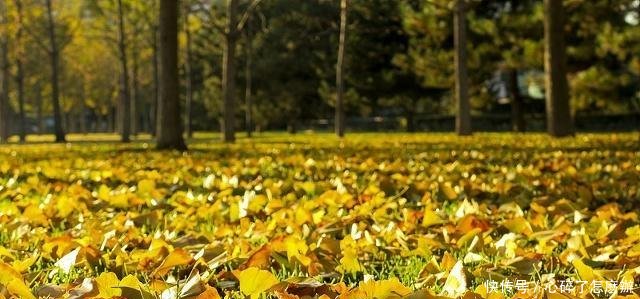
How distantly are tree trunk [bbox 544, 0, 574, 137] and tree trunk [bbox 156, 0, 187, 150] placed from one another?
8418 mm

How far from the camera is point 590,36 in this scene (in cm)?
2322

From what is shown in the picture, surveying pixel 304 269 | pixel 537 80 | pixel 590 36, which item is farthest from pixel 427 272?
pixel 537 80

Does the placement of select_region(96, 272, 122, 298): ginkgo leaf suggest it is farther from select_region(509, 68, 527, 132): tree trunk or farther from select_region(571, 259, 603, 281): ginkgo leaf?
select_region(509, 68, 527, 132): tree trunk

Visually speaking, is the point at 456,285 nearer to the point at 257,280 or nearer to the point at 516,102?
the point at 257,280

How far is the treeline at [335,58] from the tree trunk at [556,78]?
0.03m

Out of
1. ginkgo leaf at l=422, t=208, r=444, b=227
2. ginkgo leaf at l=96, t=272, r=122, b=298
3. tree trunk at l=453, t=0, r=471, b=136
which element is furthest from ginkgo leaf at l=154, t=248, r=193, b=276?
tree trunk at l=453, t=0, r=471, b=136

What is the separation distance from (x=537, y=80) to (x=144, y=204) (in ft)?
87.1

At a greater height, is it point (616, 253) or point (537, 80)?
point (537, 80)

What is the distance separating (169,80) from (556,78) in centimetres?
883

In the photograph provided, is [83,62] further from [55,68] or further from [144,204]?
[144,204]

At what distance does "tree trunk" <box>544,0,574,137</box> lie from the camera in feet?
52.4

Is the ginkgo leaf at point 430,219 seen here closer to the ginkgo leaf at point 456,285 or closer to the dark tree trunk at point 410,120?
the ginkgo leaf at point 456,285

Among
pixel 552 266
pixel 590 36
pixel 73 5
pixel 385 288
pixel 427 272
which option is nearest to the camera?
pixel 385 288

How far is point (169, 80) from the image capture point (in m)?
12.7
